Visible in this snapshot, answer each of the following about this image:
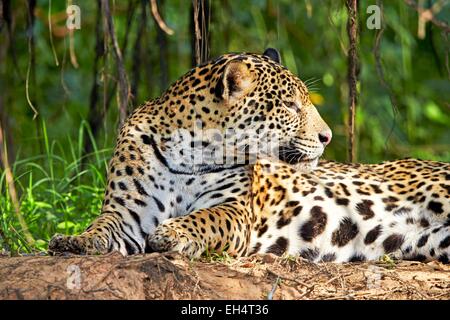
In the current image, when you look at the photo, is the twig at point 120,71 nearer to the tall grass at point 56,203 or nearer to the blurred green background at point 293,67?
the tall grass at point 56,203

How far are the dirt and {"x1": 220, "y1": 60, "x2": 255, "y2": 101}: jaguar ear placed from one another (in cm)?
138

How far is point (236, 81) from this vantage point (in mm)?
7750

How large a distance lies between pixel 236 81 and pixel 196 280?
2071mm

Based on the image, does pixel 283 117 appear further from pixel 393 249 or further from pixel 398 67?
pixel 398 67

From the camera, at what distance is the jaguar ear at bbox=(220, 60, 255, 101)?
7688 mm

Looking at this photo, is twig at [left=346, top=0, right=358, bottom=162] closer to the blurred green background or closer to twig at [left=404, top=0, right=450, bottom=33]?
twig at [left=404, top=0, right=450, bottom=33]

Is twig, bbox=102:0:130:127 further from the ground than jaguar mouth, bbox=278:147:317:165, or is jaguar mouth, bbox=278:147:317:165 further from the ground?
twig, bbox=102:0:130:127

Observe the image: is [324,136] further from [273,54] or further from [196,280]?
[196,280]

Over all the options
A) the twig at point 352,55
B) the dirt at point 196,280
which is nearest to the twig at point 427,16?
the twig at point 352,55

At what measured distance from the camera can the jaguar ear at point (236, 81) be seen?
303 inches

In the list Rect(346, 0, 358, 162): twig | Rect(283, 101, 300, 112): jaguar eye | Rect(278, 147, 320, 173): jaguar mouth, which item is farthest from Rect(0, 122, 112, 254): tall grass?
Rect(346, 0, 358, 162): twig

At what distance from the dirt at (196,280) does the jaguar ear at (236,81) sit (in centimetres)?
138

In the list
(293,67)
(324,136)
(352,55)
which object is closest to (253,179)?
(324,136)

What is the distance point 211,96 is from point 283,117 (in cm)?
54
